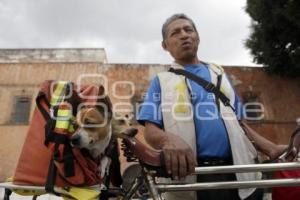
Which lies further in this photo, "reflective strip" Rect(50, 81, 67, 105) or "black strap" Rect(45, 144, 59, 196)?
"reflective strip" Rect(50, 81, 67, 105)

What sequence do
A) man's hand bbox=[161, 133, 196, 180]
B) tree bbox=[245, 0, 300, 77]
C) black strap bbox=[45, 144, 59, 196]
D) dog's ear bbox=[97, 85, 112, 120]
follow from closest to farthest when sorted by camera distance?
man's hand bbox=[161, 133, 196, 180] < black strap bbox=[45, 144, 59, 196] < dog's ear bbox=[97, 85, 112, 120] < tree bbox=[245, 0, 300, 77]

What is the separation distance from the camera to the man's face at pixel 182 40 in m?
2.20

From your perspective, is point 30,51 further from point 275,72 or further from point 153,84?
point 153,84

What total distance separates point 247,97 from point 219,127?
1318 cm

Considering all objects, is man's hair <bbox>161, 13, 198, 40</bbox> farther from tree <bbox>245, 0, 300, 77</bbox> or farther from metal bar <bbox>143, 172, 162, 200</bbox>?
tree <bbox>245, 0, 300, 77</bbox>

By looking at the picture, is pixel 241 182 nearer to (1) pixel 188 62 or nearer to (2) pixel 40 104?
(1) pixel 188 62

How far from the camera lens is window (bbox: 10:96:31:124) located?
46.2ft


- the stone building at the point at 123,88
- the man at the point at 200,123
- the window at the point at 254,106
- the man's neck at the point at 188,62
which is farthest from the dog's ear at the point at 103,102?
the window at the point at 254,106

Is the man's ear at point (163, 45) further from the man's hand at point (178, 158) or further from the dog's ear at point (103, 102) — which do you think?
the man's hand at point (178, 158)

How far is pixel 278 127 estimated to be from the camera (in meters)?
14.2

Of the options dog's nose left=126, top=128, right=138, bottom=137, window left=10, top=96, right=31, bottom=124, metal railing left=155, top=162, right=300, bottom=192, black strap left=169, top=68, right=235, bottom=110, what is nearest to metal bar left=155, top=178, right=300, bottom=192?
metal railing left=155, top=162, right=300, bottom=192

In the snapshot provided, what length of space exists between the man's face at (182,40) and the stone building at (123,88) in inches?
455

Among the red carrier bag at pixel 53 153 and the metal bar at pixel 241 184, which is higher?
the red carrier bag at pixel 53 153

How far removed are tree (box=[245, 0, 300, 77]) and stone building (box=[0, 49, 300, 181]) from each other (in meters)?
0.89
